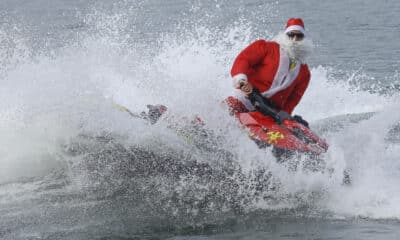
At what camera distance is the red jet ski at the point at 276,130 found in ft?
26.4

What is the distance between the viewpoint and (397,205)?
7523 millimetres

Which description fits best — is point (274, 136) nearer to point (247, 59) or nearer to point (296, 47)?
point (247, 59)

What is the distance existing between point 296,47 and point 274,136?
4.04 ft

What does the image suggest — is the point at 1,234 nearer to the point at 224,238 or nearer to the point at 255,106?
the point at 224,238

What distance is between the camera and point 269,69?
28.7 ft

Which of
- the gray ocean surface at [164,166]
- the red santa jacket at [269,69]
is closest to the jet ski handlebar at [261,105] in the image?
the red santa jacket at [269,69]

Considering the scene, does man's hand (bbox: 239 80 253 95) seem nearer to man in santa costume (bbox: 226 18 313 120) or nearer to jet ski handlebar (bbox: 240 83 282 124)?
man in santa costume (bbox: 226 18 313 120)

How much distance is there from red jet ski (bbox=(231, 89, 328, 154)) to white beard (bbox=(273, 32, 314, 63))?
0.64 m

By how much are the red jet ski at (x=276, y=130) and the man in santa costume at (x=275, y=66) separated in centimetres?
15

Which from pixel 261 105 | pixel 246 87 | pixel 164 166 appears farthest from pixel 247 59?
pixel 164 166

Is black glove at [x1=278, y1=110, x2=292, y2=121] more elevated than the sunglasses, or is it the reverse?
the sunglasses

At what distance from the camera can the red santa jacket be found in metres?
8.67

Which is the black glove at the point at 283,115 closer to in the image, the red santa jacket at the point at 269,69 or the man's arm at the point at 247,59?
the red santa jacket at the point at 269,69

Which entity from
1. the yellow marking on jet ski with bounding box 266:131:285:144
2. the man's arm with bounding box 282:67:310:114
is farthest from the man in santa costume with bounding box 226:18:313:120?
the yellow marking on jet ski with bounding box 266:131:285:144
